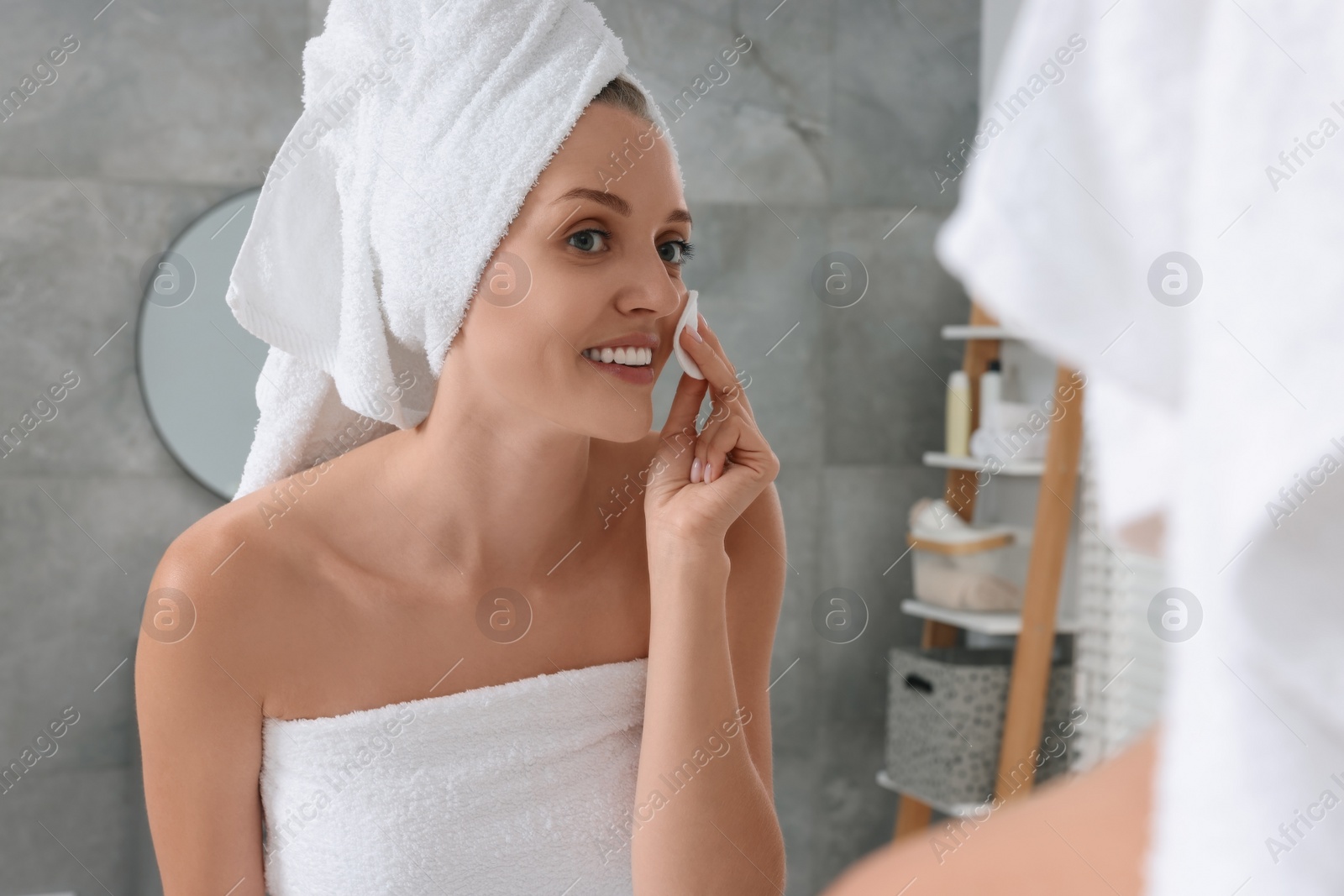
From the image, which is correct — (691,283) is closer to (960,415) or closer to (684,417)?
(960,415)

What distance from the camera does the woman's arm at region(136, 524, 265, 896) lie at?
0.88 meters

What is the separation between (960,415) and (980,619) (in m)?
0.42

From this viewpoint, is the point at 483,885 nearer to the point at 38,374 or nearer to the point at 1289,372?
the point at 1289,372

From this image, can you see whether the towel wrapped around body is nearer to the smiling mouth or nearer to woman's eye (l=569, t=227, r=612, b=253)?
the smiling mouth

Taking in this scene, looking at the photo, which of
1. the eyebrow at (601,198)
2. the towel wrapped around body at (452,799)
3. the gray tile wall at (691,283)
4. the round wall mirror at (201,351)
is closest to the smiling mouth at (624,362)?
the eyebrow at (601,198)

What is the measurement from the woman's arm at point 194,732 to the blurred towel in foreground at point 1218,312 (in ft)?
2.87

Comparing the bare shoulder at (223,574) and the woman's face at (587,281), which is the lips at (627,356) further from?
the bare shoulder at (223,574)

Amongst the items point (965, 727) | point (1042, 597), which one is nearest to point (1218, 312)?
point (1042, 597)

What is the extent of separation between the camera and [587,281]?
2.95 ft

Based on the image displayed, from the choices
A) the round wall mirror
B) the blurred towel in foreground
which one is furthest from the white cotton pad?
the round wall mirror

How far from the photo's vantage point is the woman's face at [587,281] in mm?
896

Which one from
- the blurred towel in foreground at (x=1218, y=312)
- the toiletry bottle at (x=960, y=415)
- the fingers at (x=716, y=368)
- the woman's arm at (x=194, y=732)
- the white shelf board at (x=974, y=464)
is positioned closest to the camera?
the blurred towel in foreground at (x=1218, y=312)

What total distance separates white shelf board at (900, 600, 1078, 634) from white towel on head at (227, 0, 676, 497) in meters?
1.42

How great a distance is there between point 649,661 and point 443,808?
223mm
